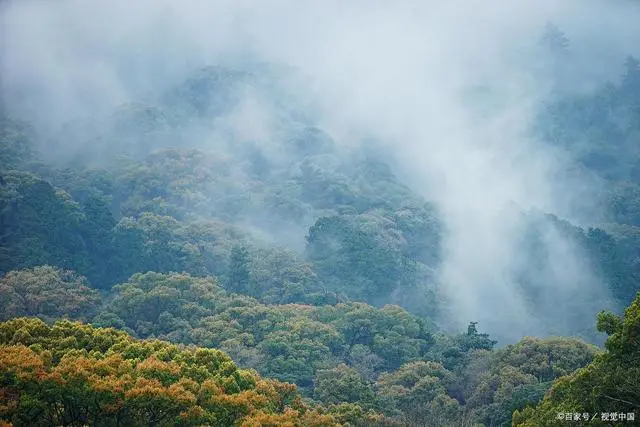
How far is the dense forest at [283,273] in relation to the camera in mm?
24609

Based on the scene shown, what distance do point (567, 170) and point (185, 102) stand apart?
6450 cm

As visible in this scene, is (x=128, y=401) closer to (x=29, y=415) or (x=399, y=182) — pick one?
(x=29, y=415)

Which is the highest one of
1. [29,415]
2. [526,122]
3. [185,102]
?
[185,102]

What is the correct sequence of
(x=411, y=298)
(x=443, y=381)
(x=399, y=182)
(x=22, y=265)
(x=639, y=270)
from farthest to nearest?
(x=399, y=182), (x=639, y=270), (x=411, y=298), (x=22, y=265), (x=443, y=381)

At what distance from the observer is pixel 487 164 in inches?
4272

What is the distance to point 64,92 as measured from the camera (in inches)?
4456

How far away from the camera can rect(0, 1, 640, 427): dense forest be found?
24.6 meters

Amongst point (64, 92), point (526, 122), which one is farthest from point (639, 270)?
point (64, 92)

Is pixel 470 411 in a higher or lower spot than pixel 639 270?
lower

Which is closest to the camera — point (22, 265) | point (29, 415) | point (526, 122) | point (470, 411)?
point (29, 415)

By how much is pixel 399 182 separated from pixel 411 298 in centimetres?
3397

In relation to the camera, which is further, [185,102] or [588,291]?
[185,102]

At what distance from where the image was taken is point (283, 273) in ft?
233

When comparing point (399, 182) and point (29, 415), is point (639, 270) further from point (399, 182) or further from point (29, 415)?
point (29, 415)
